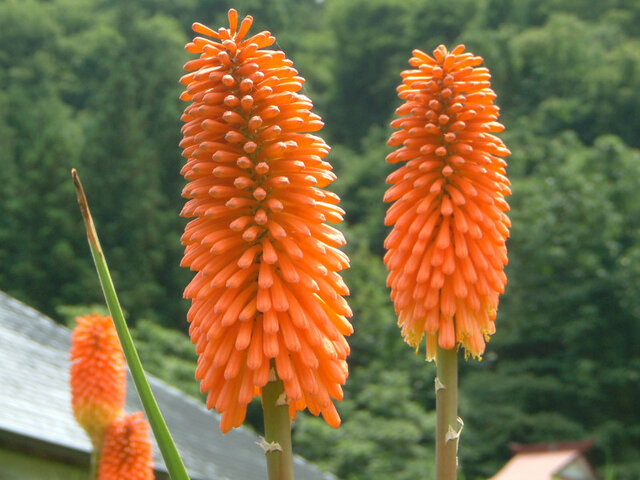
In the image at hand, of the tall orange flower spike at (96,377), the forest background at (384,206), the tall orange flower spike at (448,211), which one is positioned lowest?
the tall orange flower spike at (96,377)

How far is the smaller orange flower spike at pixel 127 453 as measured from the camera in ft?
14.8

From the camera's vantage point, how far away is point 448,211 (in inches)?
143

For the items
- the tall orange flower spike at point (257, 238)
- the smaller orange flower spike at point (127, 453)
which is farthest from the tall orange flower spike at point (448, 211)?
the smaller orange flower spike at point (127, 453)

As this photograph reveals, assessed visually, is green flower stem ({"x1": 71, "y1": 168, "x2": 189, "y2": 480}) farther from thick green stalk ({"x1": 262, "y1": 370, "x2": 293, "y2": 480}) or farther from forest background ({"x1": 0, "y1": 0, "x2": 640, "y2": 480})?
forest background ({"x1": 0, "y1": 0, "x2": 640, "y2": 480})

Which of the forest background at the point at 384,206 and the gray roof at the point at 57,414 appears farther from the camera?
the forest background at the point at 384,206

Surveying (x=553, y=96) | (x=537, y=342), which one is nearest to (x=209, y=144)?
(x=537, y=342)

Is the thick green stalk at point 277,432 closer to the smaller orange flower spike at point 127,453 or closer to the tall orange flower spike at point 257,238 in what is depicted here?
the tall orange flower spike at point 257,238

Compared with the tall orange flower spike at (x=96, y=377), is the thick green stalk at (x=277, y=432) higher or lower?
lower

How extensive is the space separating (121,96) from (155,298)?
47.4ft

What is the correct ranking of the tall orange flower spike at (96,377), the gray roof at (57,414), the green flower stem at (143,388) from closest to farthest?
the green flower stem at (143,388), the tall orange flower spike at (96,377), the gray roof at (57,414)

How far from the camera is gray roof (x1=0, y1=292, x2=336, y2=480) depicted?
10.2 m

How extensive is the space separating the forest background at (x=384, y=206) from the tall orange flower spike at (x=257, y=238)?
29650mm

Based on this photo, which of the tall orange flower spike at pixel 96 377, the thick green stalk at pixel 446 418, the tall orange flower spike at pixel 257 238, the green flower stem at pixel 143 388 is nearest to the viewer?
the green flower stem at pixel 143 388

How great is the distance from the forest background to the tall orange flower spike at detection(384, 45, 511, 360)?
28.9 m
